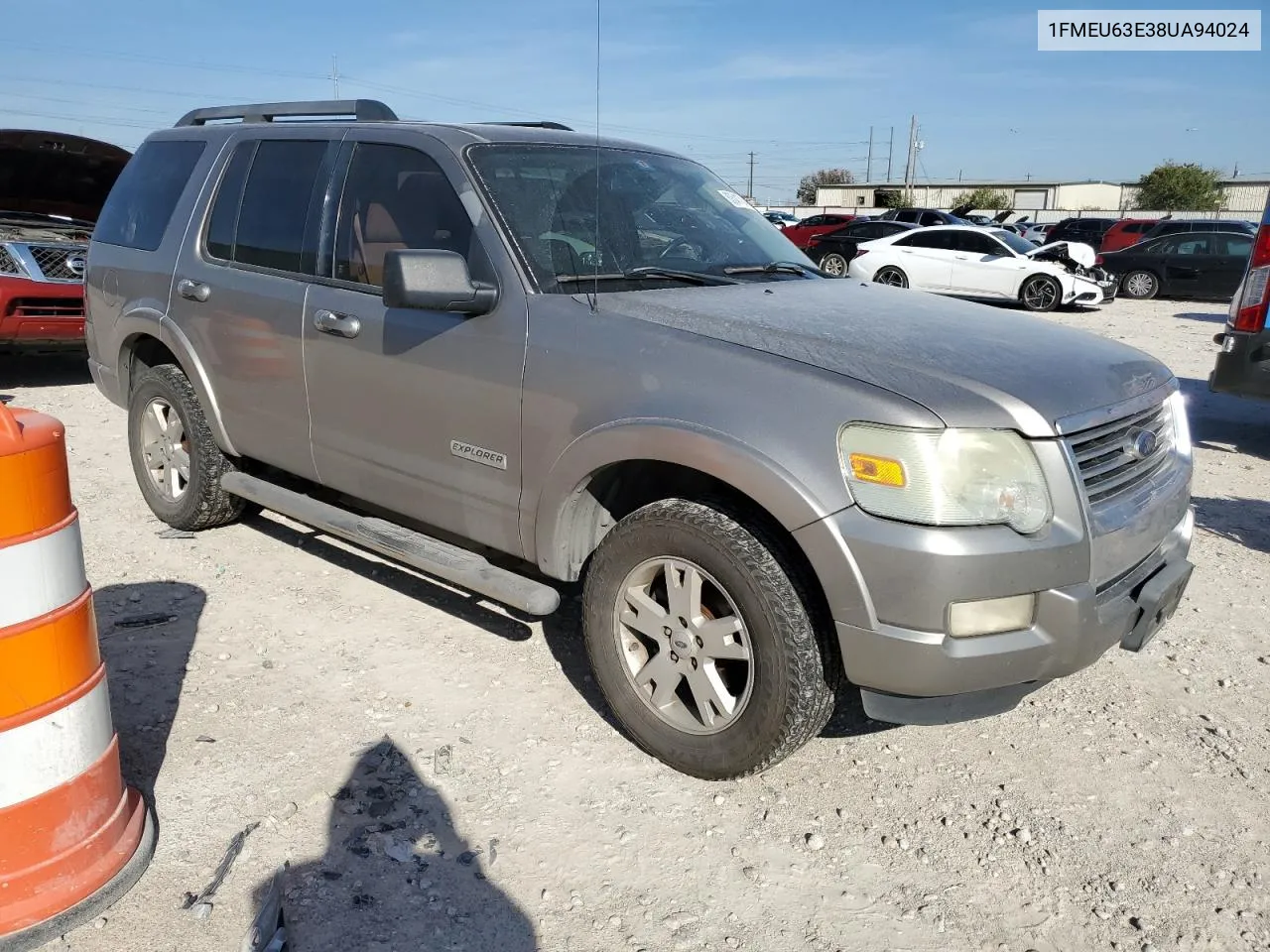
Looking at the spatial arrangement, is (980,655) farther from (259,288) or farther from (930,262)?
(930,262)

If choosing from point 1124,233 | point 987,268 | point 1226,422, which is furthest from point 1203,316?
point 1226,422

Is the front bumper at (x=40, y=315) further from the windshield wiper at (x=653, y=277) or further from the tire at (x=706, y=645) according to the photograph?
the tire at (x=706, y=645)

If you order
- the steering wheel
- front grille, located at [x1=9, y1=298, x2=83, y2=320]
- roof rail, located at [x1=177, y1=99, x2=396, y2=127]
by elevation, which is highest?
roof rail, located at [x1=177, y1=99, x2=396, y2=127]

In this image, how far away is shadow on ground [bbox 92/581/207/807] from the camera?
3330 millimetres

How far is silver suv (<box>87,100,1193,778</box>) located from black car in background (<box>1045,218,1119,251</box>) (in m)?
23.5

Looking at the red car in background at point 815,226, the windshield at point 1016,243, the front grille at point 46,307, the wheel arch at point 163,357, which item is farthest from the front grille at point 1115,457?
the red car in background at point 815,226

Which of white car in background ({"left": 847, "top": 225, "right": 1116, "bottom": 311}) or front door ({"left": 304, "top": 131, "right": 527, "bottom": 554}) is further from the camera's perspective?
white car in background ({"left": 847, "top": 225, "right": 1116, "bottom": 311})

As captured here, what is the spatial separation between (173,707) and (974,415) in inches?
Answer: 112

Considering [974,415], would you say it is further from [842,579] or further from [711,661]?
[711,661]

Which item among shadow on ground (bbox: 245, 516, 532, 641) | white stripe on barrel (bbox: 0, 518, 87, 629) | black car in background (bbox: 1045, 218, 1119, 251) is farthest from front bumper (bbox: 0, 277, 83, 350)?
black car in background (bbox: 1045, 218, 1119, 251)

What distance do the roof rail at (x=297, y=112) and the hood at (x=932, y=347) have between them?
180 centimetres

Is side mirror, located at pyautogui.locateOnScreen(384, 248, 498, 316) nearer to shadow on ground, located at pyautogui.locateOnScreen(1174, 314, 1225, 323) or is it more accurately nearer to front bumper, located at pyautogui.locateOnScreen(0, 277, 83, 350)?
front bumper, located at pyautogui.locateOnScreen(0, 277, 83, 350)

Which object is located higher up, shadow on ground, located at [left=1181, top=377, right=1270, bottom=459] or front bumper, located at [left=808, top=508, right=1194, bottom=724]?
front bumper, located at [left=808, top=508, right=1194, bottom=724]

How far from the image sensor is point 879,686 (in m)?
2.76
